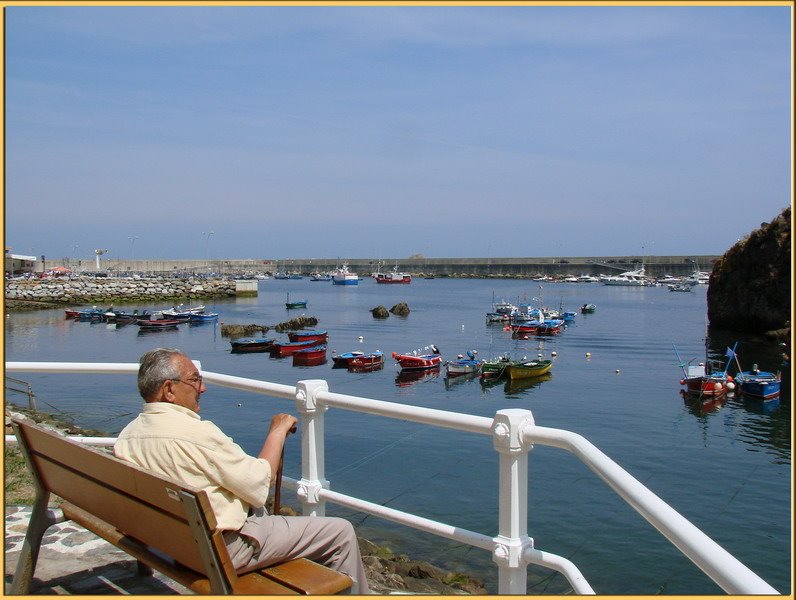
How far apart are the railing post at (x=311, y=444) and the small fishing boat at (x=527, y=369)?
40.8m

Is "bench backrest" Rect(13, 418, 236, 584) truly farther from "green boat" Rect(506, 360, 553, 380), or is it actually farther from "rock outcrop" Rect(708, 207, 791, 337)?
"rock outcrop" Rect(708, 207, 791, 337)

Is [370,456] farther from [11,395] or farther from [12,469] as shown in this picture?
[11,395]

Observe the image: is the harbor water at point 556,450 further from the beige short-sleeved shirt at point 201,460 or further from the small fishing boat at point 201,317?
the small fishing boat at point 201,317

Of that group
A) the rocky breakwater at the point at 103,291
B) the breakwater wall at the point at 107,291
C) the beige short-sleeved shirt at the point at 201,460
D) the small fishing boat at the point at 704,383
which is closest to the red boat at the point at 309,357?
the small fishing boat at the point at 704,383

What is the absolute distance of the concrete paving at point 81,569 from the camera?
177 inches

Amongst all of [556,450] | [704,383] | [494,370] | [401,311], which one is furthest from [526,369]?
[401,311]

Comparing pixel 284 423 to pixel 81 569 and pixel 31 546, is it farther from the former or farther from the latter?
pixel 81 569

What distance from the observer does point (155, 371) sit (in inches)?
142

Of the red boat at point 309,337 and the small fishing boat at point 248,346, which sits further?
the red boat at point 309,337

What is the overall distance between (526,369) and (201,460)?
4351 cm

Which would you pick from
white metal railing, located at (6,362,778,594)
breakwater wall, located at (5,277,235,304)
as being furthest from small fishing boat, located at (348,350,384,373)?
breakwater wall, located at (5,277,235,304)

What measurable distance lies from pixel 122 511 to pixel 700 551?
2562mm

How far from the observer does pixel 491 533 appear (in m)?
17.3

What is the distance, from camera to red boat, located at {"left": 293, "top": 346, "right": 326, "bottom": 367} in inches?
2087
